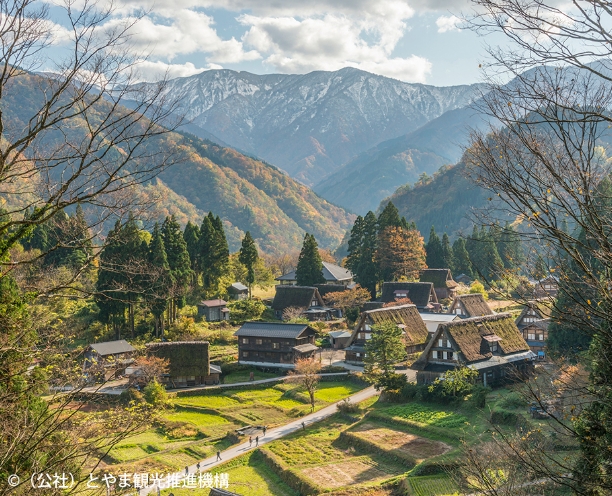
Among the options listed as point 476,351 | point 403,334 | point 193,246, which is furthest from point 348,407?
point 193,246

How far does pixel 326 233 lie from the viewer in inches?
5846

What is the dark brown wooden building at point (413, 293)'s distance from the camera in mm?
48375

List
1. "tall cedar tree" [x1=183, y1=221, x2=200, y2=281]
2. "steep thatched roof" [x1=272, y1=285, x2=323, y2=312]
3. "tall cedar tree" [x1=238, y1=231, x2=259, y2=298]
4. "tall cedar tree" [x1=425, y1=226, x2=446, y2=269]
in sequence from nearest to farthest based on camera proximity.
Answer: "tall cedar tree" [x1=183, y1=221, x2=200, y2=281] → "steep thatched roof" [x1=272, y1=285, x2=323, y2=312] → "tall cedar tree" [x1=238, y1=231, x2=259, y2=298] → "tall cedar tree" [x1=425, y1=226, x2=446, y2=269]

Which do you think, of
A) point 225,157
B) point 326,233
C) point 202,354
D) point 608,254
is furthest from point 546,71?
point 225,157

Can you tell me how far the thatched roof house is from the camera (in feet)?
140

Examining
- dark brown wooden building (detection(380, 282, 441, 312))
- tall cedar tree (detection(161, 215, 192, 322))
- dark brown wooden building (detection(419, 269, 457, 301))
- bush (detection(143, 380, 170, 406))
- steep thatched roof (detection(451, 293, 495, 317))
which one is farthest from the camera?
dark brown wooden building (detection(419, 269, 457, 301))

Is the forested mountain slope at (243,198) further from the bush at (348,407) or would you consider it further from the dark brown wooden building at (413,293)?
the bush at (348,407)

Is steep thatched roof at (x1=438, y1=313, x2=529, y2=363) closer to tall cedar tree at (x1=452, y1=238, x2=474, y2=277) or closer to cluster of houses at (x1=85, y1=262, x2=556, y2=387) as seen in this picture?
cluster of houses at (x1=85, y1=262, x2=556, y2=387)

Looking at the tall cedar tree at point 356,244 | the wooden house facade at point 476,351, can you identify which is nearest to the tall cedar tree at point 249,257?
the tall cedar tree at point 356,244

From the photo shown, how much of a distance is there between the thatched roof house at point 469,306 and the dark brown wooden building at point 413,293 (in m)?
4.28

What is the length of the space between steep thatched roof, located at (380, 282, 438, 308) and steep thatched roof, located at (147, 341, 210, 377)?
63.5 feet

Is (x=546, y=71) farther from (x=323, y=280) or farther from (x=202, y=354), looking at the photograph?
(x=323, y=280)

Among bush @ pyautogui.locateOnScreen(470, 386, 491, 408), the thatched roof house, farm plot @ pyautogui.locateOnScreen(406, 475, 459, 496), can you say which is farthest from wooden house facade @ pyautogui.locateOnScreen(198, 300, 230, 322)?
farm plot @ pyautogui.locateOnScreen(406, 475, 459, 496)

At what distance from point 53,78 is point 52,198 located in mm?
1601
